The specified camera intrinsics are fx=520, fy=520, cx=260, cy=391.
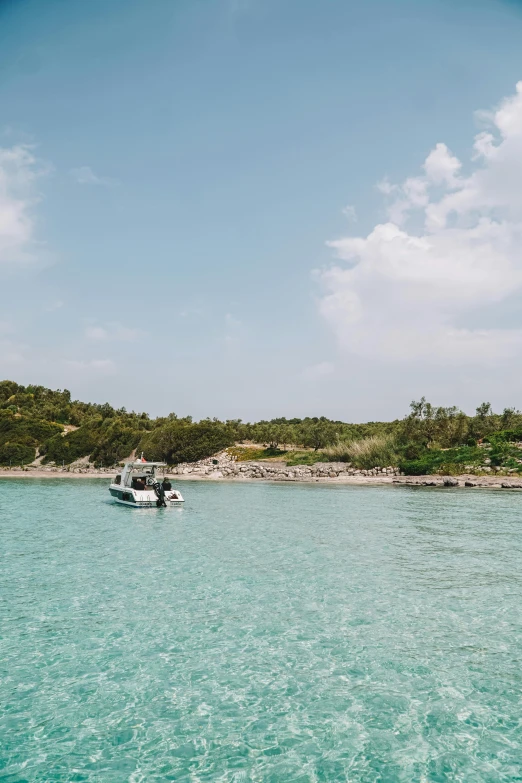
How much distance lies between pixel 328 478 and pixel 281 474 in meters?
7.22

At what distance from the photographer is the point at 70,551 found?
23.3 metres

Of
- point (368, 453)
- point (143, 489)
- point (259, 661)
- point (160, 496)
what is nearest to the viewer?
point (259, 661)

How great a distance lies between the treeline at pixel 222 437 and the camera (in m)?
75.3

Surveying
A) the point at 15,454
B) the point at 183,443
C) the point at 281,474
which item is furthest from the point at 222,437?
the point at 15,454

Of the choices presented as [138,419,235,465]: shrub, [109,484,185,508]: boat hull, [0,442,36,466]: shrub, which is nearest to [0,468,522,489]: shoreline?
[0,442,36,466]: shrub

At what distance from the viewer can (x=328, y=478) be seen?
7100 centimetres

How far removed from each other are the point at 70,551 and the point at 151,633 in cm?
1173

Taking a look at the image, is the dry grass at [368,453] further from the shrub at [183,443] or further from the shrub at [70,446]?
the shrub at [70,446]

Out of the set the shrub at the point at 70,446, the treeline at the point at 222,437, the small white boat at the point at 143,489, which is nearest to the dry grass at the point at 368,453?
the treeline at the point at 222,437

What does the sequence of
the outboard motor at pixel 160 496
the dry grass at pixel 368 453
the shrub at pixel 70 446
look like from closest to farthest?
the outboard motor at pixel 160 496 → the dry grass at pixel 368 453 → the shrub at pixel 70 446

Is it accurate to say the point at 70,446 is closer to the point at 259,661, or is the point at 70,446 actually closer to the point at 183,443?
the point at 183,443

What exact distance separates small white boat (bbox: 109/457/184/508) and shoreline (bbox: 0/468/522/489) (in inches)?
1048

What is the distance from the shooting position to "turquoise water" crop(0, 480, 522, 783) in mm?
8047

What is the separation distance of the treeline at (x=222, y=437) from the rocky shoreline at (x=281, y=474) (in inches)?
139
